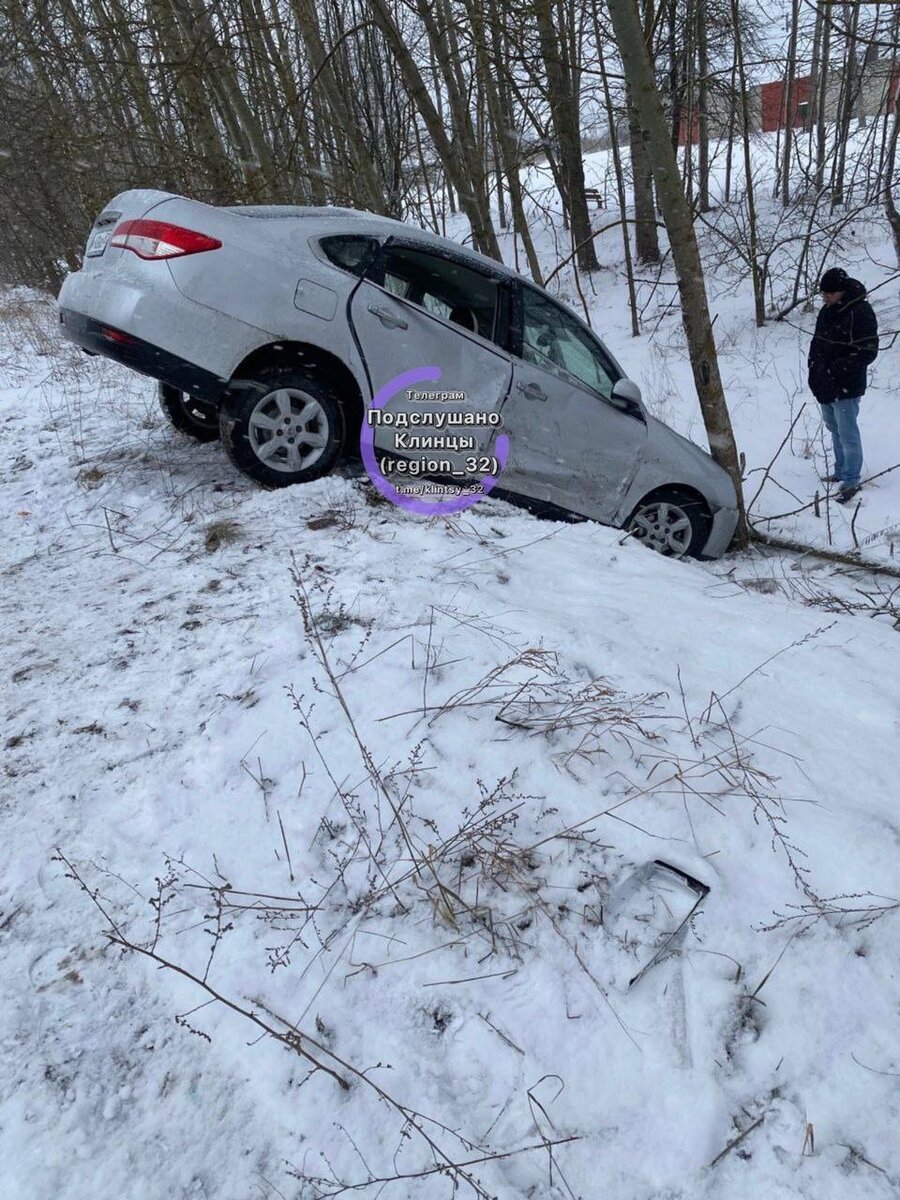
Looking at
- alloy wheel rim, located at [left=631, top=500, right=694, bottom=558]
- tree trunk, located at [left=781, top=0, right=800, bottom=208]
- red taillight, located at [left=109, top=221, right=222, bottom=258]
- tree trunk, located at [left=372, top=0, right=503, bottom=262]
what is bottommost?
alloy wheel rim, located at [left=631, top=500, right=694, bottom=558]

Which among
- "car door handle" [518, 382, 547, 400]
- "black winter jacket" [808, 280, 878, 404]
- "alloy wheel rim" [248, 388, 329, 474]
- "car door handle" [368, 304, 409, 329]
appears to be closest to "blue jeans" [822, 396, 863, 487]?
"black winter jacket" [808, 280, 878, 404]

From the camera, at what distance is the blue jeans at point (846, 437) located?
6.30m

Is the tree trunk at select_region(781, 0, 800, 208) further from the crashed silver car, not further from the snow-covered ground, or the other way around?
the snow-covered ground

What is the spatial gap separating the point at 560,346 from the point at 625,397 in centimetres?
54

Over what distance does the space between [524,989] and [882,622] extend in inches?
135

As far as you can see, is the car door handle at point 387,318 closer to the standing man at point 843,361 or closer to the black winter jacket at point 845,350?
the standing man at point 843,361

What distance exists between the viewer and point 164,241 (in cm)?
349

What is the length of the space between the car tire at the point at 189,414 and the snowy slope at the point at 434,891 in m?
2.03

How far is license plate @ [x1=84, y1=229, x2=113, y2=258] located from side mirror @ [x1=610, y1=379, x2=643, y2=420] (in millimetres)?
3060

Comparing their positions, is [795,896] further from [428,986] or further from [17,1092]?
[17,1092]

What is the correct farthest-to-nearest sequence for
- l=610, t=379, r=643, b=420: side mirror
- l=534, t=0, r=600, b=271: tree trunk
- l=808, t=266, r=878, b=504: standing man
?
1. l=534, t=0, r=600, b=271: tree trunk
2. l=808, t=266, r=878, b=504: standing man
3. l=610, t=379, r=643, b=420: side mirror

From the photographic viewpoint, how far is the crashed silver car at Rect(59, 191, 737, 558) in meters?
3.52

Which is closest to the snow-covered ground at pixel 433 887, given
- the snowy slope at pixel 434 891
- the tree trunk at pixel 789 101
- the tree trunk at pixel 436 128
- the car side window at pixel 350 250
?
the snowy slope at pixel 434 891

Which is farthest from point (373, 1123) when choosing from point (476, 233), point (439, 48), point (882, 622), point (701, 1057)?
point (439, 48)
